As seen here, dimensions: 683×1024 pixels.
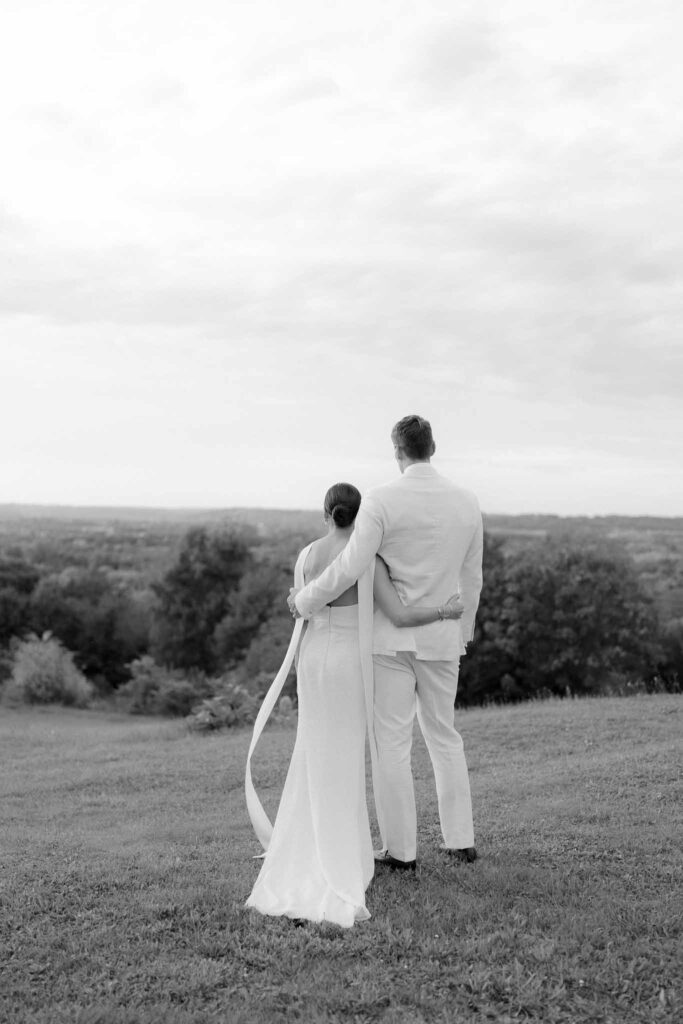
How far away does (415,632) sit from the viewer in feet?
18.7

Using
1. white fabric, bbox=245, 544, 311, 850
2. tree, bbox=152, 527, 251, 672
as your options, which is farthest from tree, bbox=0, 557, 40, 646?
white fabric, bbox=245, 544, 311, 850

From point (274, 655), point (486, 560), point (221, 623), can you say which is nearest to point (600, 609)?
point (486, 560)

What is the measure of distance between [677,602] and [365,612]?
31.3m

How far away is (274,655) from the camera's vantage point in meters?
35.0

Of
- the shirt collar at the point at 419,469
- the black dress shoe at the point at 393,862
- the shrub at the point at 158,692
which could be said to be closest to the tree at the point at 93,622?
the shrub at the point at 158,692

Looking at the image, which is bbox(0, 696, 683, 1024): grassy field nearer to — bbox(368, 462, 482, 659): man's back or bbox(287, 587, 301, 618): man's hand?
bbox(368, 462, 482, 659): man's back

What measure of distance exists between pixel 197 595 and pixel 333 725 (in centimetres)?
3710

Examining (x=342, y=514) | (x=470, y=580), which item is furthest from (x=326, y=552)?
(x=470, y=580)

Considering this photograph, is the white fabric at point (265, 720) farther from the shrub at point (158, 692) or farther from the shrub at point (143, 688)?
the shrub at point (143, 688)

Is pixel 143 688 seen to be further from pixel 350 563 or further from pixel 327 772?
pixel 350 563

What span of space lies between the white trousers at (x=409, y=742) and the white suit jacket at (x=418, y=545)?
0.14 meters

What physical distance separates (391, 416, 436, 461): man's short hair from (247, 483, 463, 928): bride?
42 cm

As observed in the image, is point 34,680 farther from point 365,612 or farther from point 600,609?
point 365,612

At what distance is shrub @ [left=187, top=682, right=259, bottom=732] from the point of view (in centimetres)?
1458
